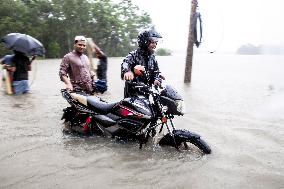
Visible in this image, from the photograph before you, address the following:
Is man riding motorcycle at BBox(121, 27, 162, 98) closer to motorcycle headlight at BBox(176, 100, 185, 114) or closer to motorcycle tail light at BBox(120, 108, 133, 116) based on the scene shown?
motorcycle tail light at BBox(120, 108, 133, 116)

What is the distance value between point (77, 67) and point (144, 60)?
67.8 inches

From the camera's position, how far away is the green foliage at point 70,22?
40281 mm

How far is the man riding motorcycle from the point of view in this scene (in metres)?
6.62

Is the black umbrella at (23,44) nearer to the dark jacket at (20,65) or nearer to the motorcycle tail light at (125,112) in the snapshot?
the dark jacket at (20,65)

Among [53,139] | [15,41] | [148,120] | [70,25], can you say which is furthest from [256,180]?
[70,25]

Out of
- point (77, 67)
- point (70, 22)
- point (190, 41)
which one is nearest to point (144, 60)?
point (77, 67)

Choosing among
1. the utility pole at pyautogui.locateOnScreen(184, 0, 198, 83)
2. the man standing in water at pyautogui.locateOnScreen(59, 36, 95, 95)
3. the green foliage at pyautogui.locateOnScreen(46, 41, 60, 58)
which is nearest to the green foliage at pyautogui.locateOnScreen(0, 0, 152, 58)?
the green foliage at pyautogui.locateOnScreen(46, 41, 60, 58)

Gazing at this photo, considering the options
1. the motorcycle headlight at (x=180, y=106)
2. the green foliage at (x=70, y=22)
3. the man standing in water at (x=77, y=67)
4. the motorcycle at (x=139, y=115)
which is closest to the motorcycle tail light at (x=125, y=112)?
the motorcycle at (x=139, y=115)

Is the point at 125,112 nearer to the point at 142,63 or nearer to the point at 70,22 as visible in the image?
the point at 142,63

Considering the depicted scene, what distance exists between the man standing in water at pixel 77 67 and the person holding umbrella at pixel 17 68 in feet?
14.3

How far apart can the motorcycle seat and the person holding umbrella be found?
5.51 meters

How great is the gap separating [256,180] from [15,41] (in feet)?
28.8

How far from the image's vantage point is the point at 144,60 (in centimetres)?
704

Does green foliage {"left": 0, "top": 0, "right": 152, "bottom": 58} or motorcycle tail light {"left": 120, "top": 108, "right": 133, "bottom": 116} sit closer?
motorcycle tail light {"left": 120, "top": 108, "right": 133, "bottom": 116}
